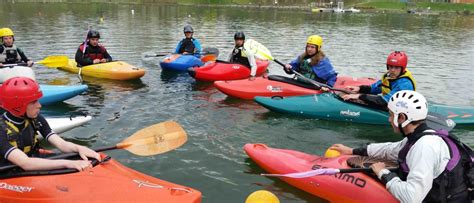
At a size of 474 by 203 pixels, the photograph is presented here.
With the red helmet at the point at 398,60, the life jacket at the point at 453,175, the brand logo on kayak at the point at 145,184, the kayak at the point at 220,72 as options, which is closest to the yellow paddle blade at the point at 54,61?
the kayak at the point at 220,72

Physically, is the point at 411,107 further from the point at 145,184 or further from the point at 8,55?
the point at 8,55

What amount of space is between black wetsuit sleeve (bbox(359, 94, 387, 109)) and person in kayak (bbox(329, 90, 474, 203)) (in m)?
4.17

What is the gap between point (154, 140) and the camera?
541 cm

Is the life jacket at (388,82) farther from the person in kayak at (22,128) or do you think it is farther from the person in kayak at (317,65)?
the person in kayak at (22,128)

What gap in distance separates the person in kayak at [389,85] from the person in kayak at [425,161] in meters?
3.26

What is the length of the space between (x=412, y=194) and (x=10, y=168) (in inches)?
165

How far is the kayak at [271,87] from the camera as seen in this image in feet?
31.8

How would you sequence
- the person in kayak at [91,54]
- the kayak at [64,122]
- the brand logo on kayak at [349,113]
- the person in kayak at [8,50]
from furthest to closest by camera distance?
the person in kayak at [91,54]
the person in kayak at [8,50]
the brand logo on kayak at [349,113]
the kayak at [64,122]

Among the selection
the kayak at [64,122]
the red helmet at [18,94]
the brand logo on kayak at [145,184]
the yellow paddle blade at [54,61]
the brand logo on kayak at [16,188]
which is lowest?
the kayak at [64,122]

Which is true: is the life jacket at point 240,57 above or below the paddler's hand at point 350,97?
above

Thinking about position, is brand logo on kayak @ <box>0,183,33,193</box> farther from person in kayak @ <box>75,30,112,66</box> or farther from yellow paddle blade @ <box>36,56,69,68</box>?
yellow paddle blade @ <box>36,56,69,68</box>

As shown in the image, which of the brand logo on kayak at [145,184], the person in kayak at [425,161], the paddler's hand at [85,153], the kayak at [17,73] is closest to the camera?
the person in kayak at [425,161]

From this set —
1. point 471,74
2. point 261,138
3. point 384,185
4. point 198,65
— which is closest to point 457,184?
point 384,185

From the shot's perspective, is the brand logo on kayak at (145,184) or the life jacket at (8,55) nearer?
the brand logo on kayak at (145,184)
